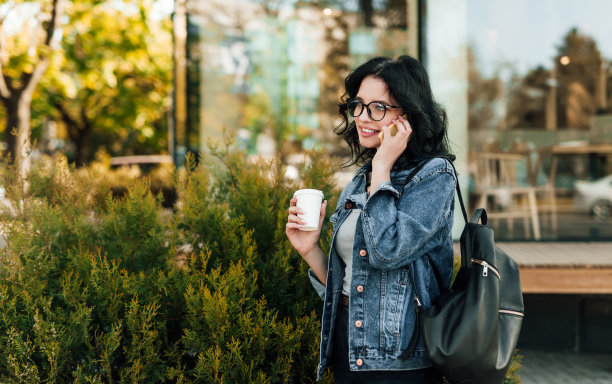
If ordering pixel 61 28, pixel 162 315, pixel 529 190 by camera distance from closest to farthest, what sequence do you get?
pixel 162 315, pixel 529 190, pixel 61 28

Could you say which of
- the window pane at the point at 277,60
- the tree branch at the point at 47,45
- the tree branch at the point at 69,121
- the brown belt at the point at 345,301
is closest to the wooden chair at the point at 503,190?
the window pane at the point at 277,60

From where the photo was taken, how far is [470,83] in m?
6.89

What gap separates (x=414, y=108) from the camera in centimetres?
171

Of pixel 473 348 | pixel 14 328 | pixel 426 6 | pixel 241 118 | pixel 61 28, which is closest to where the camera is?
pixel 473 348

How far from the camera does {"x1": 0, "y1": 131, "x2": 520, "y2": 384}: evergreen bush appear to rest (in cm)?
232

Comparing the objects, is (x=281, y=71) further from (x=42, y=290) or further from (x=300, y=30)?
(x=42, y=290)

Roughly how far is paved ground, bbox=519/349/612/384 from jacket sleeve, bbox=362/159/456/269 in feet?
10.7

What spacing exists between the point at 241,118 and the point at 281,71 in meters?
1.01

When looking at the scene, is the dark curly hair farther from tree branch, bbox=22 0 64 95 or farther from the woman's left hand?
tree branch, bbox=22 0 64 95

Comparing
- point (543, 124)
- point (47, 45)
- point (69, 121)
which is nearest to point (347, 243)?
point (543, 124)

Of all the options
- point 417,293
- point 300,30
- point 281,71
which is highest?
point 300,30

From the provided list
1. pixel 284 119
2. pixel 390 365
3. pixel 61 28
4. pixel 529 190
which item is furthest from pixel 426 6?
pixel 61 28

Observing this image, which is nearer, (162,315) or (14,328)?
(14,328)

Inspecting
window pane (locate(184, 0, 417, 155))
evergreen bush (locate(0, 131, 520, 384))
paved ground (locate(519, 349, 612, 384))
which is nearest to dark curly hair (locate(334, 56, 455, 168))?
evergreen bush (locate(0, 131, 520, 384))
